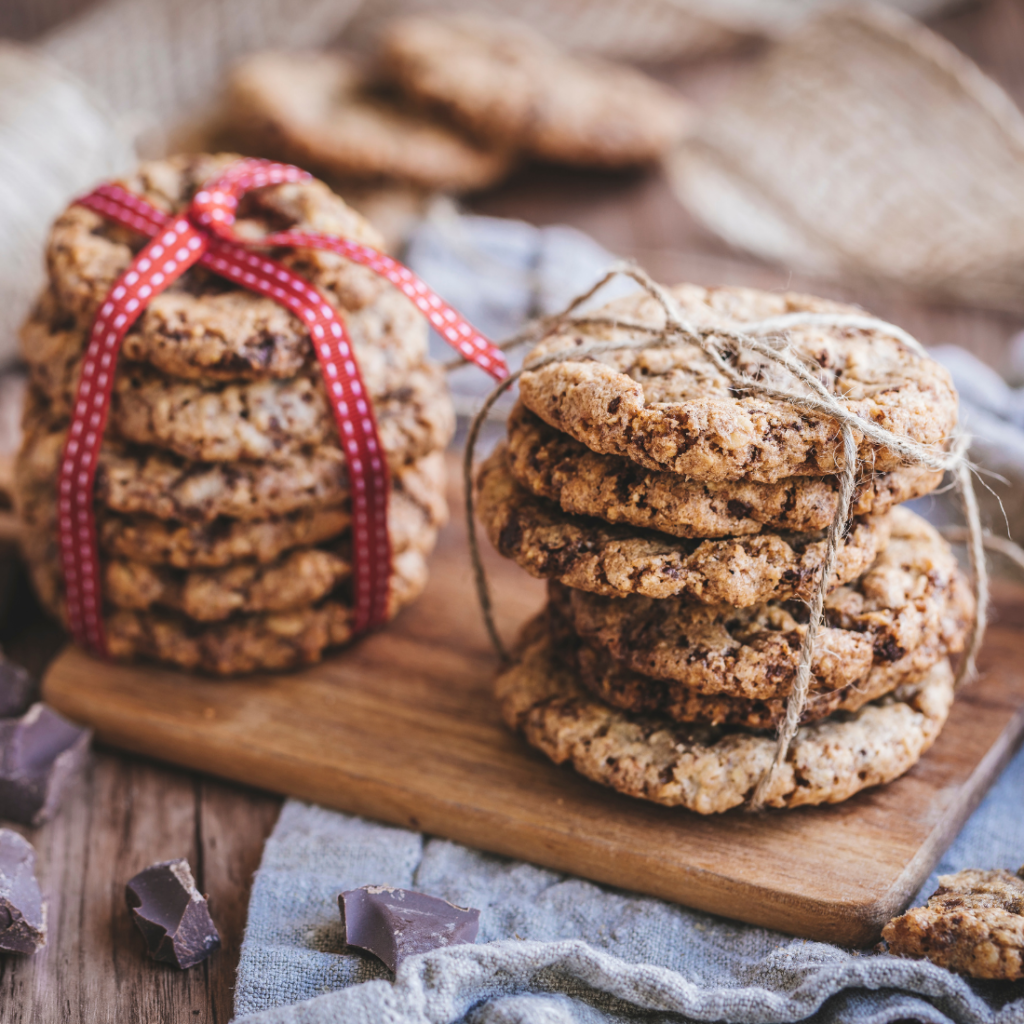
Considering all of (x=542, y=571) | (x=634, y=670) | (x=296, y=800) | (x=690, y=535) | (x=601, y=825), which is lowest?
(x=296, y=800)

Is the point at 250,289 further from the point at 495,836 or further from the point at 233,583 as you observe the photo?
the point at 495,836

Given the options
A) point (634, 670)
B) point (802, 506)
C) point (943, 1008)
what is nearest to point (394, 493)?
point (634, 670)

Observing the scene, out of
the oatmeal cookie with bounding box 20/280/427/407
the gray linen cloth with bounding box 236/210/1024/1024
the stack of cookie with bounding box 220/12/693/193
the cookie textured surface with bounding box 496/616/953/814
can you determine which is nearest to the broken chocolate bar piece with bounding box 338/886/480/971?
the gray linen cloth with bounding box 236/210/1024/1024

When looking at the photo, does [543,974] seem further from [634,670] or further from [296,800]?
[296,800]

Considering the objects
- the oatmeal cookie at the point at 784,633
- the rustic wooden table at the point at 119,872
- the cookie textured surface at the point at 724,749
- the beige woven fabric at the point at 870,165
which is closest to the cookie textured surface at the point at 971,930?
the cookie textured surface at the point at 724,749

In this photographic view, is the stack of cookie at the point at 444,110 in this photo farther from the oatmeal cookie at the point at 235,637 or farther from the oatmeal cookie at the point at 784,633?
the oatmeal cookie at the point at 784,633

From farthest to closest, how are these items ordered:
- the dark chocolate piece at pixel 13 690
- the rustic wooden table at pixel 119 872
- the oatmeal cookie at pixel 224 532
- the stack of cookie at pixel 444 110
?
1. the stack of cookie at pixel 444 110
2. the dark chocolate piece at pixel 13 690
3. the oatmeal cookie at pixel 224 532
4. the rustic wooden table at pixel 119 872
